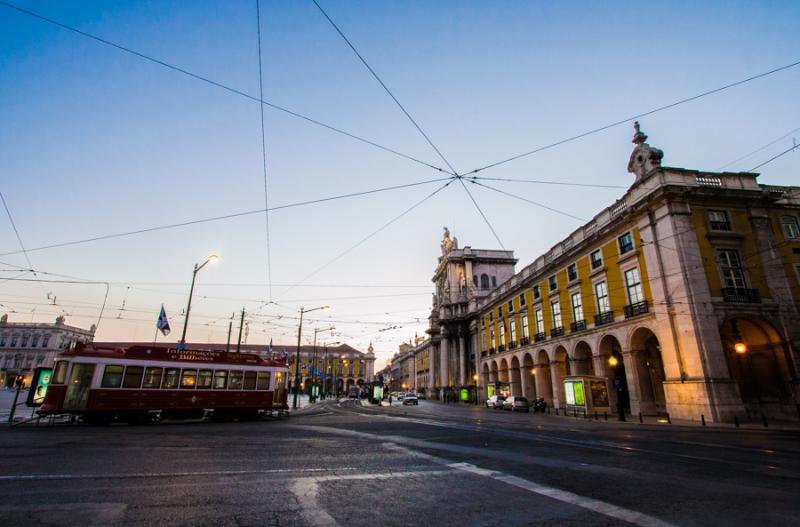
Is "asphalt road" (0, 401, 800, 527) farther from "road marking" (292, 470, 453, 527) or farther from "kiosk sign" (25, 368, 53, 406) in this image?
"kiosk sign" (25, 368, 53, 406)

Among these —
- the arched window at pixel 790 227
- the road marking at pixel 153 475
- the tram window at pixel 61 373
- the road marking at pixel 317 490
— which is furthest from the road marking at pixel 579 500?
the arched window at pixel 790 227

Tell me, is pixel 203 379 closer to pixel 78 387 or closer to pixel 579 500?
pixel 78 387

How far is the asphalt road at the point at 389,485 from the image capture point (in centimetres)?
441

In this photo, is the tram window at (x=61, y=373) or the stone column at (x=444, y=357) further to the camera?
the stone column at (x=444, y=357)

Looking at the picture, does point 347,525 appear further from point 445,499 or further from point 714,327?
point 714,327

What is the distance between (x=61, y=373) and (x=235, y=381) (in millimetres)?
7237

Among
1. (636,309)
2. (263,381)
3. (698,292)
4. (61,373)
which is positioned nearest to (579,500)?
(263,381)

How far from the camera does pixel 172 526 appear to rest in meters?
3.98

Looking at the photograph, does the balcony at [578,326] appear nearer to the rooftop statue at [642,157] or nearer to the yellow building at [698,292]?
the yellow building at [698,292]

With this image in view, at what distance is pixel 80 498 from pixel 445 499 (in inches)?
180

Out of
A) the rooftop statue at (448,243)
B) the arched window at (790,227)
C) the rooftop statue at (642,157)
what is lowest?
the arched window at (790,227)

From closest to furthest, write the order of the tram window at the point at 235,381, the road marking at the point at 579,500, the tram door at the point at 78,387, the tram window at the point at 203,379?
the road marking at the point at 579,500, the tram door at the point at 78,387, the tram window at the point at 203,379, the tram window at the point at 235,381

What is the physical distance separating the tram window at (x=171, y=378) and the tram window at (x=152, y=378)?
0.27 metres

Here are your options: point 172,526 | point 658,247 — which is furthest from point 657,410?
point 172,526
